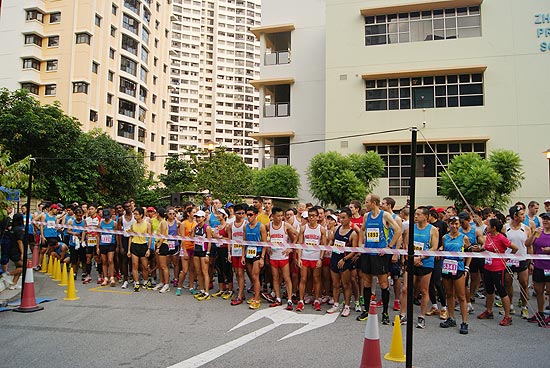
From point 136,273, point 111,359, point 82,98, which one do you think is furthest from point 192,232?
point 82,98

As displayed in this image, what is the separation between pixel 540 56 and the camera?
22.7 m

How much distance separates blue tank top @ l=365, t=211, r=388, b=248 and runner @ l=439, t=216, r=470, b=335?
1091 millimetres

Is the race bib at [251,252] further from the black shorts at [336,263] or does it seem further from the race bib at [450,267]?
the race bib at [450,267]

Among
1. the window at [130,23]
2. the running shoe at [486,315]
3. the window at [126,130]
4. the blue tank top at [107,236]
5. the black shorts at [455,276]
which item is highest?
the window at [130,23]

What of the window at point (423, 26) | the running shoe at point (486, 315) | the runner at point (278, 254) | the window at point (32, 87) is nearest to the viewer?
the running shoe at point (486, 315)

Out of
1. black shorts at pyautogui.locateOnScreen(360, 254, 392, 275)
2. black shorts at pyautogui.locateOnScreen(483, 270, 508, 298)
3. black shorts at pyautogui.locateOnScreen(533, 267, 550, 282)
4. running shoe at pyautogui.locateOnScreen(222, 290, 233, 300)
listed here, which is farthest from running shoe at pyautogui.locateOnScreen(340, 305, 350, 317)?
black shorts at pyautogui.locateOnScreen(533, 267, 550, 282)

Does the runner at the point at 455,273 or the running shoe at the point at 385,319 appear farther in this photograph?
the running shoe at the point at 385,319

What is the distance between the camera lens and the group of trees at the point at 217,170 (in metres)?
20.3

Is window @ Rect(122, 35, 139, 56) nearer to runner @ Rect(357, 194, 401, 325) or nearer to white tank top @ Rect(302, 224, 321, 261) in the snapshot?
white tank top @ Rect(302, 224, 321, 261)

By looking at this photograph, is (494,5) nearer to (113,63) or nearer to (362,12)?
(362,12)

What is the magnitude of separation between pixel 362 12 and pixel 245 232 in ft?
66.8

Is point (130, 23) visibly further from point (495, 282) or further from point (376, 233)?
point (495, 282)

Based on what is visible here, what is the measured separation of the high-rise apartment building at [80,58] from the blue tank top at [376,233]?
34.1 meters

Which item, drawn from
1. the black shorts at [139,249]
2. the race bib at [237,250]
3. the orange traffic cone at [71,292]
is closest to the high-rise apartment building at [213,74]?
the black shorts at [139,249]
